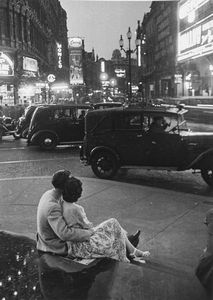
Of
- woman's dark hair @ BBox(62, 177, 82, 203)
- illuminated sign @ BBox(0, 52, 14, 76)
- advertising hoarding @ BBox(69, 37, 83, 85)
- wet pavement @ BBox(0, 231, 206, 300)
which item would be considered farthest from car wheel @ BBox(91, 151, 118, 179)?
advertising hoarding @ BBox(69, 37, 83, 85)

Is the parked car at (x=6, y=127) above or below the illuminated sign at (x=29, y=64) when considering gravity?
below

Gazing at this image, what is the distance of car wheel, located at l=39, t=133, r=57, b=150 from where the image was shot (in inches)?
626

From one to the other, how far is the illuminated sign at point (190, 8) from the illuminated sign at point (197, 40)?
0.73 m

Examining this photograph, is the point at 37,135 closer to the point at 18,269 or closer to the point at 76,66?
the point at 18,269

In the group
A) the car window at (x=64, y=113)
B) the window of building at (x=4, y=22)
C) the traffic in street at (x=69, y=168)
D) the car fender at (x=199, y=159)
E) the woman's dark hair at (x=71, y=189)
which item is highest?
the window of building at (x=4, y=22)

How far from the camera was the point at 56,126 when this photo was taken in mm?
15945

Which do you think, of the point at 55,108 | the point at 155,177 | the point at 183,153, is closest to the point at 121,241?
the point at 183,153

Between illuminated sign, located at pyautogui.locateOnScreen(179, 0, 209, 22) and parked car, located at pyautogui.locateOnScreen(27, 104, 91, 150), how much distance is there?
10.4 m

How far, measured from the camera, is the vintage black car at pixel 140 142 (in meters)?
9.17

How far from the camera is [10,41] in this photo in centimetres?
3628

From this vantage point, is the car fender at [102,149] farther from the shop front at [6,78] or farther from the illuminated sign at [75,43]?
the illuminated sign at [75,43]

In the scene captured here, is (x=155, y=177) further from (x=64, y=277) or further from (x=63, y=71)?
(x=63, y=71)

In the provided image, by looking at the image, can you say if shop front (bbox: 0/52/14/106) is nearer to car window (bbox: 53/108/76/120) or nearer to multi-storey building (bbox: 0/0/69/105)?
multi-storey building (bbox: 0/0/69/105)

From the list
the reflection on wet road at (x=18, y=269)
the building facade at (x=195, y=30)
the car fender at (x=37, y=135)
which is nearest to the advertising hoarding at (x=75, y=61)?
the building facade at (x=195, y=30)
